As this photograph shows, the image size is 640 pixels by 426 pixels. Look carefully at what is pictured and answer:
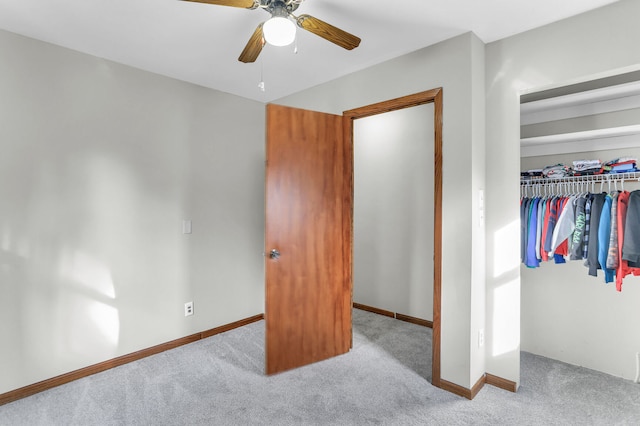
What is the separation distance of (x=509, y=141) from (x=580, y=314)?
4.91 ft

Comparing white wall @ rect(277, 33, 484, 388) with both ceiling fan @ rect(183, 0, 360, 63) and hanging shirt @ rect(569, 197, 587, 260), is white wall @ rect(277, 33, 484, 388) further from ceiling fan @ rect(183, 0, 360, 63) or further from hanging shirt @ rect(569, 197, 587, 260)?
ceiling fan @ rect(183, 0, 360, 63)

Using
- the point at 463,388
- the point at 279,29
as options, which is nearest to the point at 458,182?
the point at 463,388

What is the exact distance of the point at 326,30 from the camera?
181cm

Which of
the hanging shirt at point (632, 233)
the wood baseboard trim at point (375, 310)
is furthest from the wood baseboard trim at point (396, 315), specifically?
the hanging shirt at point (632, 233)

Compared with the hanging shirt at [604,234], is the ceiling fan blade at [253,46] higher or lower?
higher

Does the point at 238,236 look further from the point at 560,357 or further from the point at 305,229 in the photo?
the point at 560,357

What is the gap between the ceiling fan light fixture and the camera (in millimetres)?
1579

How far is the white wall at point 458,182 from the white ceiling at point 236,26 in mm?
148

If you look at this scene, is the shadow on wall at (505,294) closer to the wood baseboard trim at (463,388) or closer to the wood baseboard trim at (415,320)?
the wood baseboard trim at (463,388)

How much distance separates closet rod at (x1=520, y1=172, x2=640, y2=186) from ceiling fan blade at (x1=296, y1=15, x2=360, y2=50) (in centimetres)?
187

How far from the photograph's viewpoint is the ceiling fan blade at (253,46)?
1.82 metres

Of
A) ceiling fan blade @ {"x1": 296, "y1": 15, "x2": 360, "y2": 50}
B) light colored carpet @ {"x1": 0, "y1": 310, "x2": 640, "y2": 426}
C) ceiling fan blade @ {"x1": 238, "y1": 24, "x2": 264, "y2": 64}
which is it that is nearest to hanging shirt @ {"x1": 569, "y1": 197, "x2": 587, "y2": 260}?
light colored carpet @ {"x1": 0, "y1": 310, "x2": 640, "y2": 426}

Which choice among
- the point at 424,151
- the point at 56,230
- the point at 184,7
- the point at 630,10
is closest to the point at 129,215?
the point at 56,230

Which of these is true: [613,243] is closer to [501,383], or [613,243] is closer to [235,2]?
[501,383]
